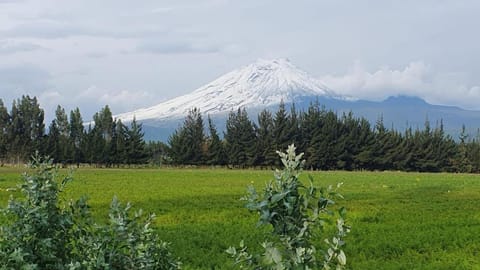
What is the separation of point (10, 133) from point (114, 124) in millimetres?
15677

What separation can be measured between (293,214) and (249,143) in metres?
84.7

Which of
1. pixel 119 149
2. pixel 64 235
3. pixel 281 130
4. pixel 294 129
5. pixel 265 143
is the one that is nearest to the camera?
pixel 64 235

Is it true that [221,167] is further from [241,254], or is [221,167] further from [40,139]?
[241,254]

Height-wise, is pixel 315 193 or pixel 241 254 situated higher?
pixel 315 193

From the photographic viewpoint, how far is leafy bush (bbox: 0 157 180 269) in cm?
301

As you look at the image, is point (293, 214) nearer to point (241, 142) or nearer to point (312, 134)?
point (241, 142)

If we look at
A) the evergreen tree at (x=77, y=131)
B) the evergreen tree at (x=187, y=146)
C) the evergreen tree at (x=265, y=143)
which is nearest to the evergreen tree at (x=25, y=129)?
the evergreen tree at (x=77, y=131)

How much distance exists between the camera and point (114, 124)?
90750 millimetres

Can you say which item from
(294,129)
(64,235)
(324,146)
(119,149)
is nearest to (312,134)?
(294,129)

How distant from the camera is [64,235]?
11.1 ft

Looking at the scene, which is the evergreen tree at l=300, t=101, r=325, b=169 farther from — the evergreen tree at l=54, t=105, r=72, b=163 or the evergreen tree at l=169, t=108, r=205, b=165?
the evergreen tree at l=54, t=105, r=72, b=163

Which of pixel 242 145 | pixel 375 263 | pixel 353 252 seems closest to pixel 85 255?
pixel 375 263

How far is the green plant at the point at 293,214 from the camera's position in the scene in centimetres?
239

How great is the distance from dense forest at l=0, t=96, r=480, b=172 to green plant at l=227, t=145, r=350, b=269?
81.3 metres
